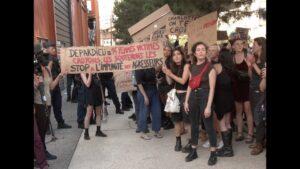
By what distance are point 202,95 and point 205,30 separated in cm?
164

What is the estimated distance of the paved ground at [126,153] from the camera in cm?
601

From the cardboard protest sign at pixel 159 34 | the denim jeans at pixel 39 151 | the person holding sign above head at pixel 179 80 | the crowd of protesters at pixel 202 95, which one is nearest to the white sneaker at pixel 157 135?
the crowd of protesters at pixel 202 95

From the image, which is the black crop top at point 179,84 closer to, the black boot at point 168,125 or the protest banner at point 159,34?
the protest banner at point 159,34

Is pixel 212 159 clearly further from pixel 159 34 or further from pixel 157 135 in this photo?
pixel 159 34

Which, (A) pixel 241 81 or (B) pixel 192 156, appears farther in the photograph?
(A) pixel 241 81

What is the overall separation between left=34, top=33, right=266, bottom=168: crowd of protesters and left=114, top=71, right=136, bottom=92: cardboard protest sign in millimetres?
982

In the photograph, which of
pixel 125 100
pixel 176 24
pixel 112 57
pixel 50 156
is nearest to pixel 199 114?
pixel 112 57

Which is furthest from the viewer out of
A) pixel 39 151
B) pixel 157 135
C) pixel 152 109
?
pixel 157 135

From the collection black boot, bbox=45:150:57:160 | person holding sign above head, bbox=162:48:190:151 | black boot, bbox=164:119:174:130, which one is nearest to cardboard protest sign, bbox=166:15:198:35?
person holding sign above head, bbox=162:48:190:151

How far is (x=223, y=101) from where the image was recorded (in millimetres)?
6312

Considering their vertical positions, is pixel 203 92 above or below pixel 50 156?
above
